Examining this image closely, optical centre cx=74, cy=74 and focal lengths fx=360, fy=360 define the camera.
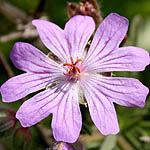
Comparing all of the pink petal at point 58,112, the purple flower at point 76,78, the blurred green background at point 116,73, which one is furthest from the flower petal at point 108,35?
the blurred green background at point 116,73

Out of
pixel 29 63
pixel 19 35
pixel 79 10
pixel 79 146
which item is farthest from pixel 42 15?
pixel 79 146

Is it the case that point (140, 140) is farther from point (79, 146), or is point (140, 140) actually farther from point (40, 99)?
point (40, 99)

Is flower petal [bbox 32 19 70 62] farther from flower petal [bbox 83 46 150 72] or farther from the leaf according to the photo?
the leaf

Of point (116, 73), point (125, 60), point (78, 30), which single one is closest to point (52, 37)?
point (78, 30)

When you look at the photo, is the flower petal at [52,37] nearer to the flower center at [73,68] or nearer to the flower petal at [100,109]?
the flower center at [73,68]

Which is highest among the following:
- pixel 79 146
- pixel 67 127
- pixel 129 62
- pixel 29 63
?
pixel 29 63

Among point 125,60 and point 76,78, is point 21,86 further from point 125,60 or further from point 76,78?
point 125,60
